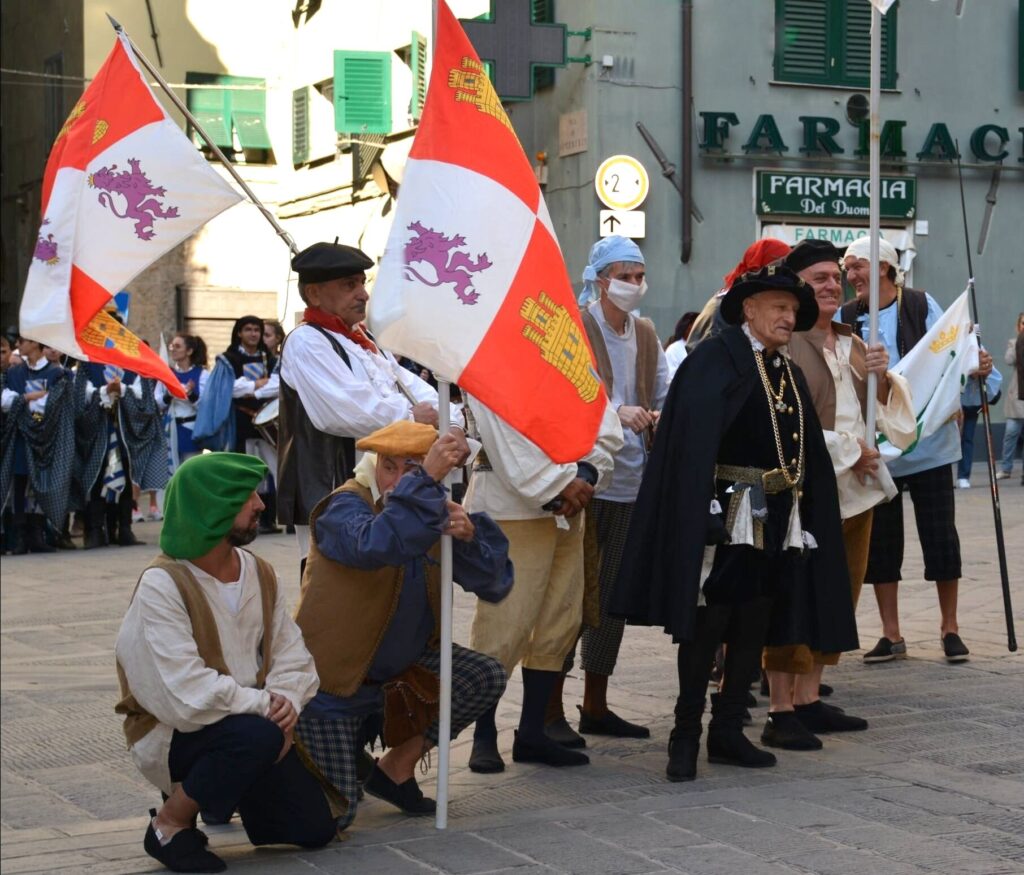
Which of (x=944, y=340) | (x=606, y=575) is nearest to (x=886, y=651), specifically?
(x=944, y=340)

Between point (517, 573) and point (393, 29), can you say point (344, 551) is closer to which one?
point (517, 573)

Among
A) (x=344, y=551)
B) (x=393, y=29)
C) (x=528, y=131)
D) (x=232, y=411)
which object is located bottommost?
(x=344, y=551)

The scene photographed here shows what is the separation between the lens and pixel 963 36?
21906mm

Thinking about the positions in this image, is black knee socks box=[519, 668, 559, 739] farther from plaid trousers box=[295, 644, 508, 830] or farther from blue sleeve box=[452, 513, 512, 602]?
blue sleeve box=[452, 513, 512, 602]

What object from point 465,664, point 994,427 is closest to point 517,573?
point 465,664

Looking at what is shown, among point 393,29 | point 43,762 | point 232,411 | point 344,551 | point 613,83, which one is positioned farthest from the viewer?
point 393,29

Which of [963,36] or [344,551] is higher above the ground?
[963,36]

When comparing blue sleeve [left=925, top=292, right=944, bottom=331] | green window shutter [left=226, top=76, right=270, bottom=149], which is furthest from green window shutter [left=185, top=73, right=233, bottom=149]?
blue sleeve [left=925, top=292, right=944, bottom=331]

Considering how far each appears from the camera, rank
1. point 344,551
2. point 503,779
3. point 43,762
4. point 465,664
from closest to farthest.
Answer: point 344,551 < point 465,664 < point 503,779 < point 43,762

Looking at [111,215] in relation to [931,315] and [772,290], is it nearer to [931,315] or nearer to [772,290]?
[772,290]

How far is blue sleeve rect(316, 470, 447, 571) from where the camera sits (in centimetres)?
552

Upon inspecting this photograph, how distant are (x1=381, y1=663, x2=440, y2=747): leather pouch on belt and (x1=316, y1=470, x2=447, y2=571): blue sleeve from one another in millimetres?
582

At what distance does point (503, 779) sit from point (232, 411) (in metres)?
10.7

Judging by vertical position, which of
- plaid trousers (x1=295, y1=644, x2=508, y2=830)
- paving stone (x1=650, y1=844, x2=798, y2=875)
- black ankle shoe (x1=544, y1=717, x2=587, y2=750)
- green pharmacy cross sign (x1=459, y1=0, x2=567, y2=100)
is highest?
green pharmacy cross sign (x1=459, y1=0, x2=567, y2=100)
